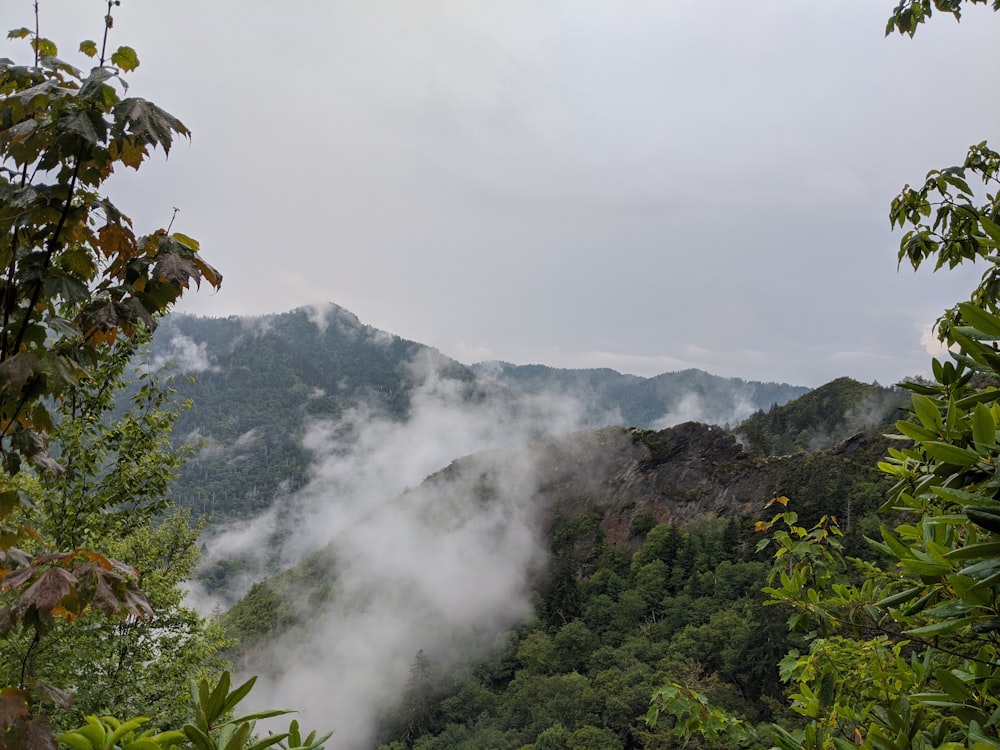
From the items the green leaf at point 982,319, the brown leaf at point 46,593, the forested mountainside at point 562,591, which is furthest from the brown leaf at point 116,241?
the forested mountainside at point 562,591

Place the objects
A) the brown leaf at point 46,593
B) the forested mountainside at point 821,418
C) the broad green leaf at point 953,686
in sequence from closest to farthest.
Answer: the broad green leaf at point 953,686, the brown leaf at point 46,593, the forested mountainside at point 821,418

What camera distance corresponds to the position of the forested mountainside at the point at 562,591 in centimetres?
5219

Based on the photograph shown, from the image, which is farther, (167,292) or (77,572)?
(167,292)

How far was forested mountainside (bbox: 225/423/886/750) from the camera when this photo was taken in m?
52.2

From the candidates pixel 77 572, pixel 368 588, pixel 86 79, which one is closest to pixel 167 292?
pixel 86 79

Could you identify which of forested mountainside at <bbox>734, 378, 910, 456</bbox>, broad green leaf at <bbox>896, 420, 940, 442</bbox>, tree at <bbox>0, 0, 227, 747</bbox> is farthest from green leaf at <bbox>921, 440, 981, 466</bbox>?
forested mountainside at <bbox>734, 378, 910, 456</bbox>

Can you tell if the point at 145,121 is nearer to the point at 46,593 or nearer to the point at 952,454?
the point at 46,593

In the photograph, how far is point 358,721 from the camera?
84.9 metres

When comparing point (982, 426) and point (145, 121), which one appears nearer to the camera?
point (982, 426)

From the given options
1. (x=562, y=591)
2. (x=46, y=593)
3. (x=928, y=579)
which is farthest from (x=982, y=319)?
(x=562, y=591)

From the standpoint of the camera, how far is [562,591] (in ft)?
254

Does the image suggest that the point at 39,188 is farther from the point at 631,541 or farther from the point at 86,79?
the point at 631,541

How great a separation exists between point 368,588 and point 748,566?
75514 millimetres

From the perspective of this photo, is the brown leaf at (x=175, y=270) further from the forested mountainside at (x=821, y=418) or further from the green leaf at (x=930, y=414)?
the forested mountainside at (x=821, y=418)
